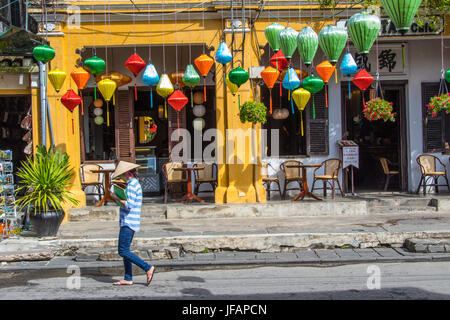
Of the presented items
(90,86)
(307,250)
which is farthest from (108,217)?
(307,250)

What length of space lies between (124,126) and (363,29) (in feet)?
24.3

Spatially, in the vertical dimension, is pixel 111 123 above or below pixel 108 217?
above

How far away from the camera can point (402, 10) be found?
6.38m

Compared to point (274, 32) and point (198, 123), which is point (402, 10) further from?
point (198, 123)

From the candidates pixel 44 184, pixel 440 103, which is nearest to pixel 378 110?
pixel 440 103

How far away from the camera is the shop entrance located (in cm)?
1362

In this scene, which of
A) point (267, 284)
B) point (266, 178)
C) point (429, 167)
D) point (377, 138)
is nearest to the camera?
point (267, 284)

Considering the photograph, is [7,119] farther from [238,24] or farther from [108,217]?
[238,24]

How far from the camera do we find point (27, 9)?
37.2ft

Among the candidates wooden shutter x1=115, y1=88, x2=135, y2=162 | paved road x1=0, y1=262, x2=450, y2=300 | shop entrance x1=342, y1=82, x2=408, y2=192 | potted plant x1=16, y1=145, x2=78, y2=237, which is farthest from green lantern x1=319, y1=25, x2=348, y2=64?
wooden shutter x1=115, y1=88, x2=135, y2=162

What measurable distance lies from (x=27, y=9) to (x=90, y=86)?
2622 millimetres

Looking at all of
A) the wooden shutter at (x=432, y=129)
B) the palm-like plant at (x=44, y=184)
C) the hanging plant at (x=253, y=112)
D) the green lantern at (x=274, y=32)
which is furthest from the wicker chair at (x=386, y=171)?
the palm-like plant at (x=44, y=184)

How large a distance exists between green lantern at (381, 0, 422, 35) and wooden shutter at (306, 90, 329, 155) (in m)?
6.75

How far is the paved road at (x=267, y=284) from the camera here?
6.58 meters
